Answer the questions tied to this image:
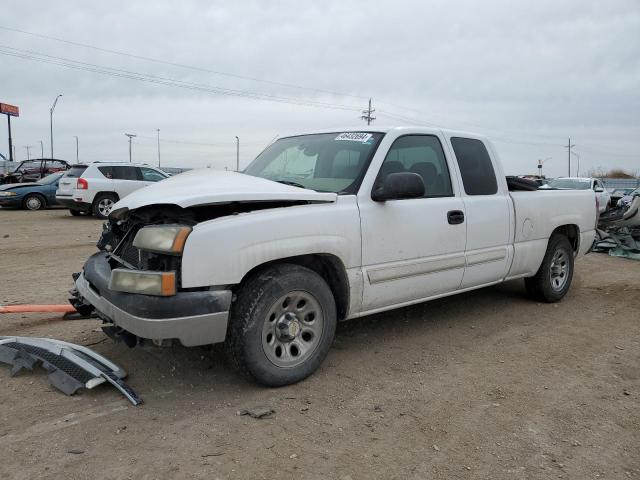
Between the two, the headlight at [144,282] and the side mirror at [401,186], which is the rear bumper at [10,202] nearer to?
the headlight at [144,282]

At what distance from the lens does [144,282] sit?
313cm

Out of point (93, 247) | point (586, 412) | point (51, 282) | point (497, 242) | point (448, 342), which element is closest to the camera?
point (586, 412)

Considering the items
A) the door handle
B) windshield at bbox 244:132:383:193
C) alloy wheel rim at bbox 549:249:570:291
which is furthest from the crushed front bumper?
alloy wheel rim at bbox 549:249:570:291

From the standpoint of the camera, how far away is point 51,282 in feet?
21.9

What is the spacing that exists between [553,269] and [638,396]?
8.41 ft

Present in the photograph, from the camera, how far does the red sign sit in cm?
5116

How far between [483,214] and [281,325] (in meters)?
2.32

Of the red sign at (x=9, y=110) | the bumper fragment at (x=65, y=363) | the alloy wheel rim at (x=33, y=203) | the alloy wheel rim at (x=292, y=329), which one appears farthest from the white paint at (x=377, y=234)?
the red sign at (x=9, y=110)

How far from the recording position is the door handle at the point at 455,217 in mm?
4471

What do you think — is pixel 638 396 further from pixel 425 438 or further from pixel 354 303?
pixel 354 303

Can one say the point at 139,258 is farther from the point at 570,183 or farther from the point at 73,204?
the point at 570,183

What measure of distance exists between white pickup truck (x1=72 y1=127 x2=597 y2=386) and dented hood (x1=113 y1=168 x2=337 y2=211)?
1 centimetres

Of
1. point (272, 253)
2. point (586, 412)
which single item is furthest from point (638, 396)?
point (272, 253)

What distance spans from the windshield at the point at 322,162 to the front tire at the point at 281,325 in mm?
881
